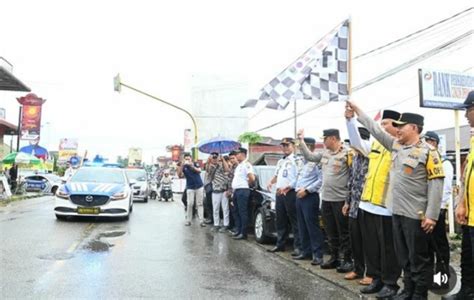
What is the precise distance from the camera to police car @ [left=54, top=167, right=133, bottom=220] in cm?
1265

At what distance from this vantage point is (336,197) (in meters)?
7.10

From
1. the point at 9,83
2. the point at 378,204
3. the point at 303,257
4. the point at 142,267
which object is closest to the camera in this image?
the point at 378,204

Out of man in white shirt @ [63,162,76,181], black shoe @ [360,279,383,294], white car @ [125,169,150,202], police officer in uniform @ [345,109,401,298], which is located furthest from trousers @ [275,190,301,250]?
white car @ [125,169,150,202]

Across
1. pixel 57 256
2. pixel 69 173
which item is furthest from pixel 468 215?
pixel 69 173

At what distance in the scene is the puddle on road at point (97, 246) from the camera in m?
8.59

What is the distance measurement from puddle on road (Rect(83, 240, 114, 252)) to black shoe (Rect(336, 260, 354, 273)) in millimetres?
3990

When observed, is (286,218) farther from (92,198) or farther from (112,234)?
(92,198)

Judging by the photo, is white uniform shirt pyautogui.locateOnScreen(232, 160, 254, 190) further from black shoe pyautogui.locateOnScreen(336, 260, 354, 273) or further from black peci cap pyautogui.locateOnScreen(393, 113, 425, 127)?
black peci cap pyautogui.locateOnScreen(393, 113, 425, 127)

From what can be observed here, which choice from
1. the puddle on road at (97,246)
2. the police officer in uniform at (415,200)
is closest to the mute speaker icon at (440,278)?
the police officer in uniform at (415,200)

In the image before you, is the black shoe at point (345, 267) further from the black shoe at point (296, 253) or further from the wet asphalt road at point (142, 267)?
the black shoe at point (296, 253)

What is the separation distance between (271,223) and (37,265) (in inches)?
170

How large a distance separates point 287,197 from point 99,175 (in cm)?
763

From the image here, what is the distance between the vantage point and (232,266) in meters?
7.56

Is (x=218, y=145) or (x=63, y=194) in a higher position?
(x=218, y=145)
